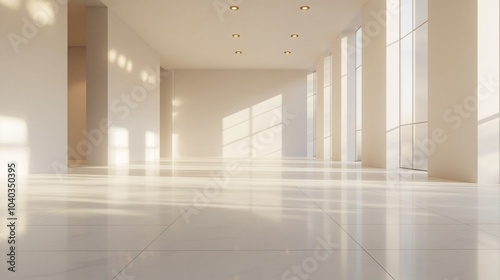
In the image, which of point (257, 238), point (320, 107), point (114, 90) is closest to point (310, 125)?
point (320, 107)

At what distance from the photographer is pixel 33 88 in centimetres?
1069

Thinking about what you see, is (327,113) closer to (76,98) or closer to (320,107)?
(320,107)

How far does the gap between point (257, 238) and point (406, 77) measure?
13.3 m

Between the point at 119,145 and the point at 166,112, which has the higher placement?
the point at 166,112

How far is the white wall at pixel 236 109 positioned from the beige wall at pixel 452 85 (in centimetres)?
1822

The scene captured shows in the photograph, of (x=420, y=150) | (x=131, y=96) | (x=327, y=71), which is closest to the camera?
(x=420, y=150)

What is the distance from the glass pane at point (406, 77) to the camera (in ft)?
43.8

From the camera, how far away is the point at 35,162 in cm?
1092

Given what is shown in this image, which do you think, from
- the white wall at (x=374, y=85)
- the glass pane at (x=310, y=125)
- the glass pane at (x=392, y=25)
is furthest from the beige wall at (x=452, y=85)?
the glass pane at (x=310, y=125)

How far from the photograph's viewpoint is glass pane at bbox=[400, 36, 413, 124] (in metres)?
13.4

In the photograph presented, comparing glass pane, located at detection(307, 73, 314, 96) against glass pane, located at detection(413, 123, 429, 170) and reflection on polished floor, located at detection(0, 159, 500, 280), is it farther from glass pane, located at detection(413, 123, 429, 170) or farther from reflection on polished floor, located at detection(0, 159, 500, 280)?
reflection on polished floor, located at detection(0, 159, 500, 280)

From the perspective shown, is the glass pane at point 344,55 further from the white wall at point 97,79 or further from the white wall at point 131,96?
the white wall at point 97,79

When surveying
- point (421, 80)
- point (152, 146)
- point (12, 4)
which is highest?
point (12, 4)

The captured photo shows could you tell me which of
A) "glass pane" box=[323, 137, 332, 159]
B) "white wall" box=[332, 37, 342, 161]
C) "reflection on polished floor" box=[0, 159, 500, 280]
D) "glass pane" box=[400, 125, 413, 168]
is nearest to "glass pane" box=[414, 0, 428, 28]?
"glass pane" box=[400, 125, 413, 168]
